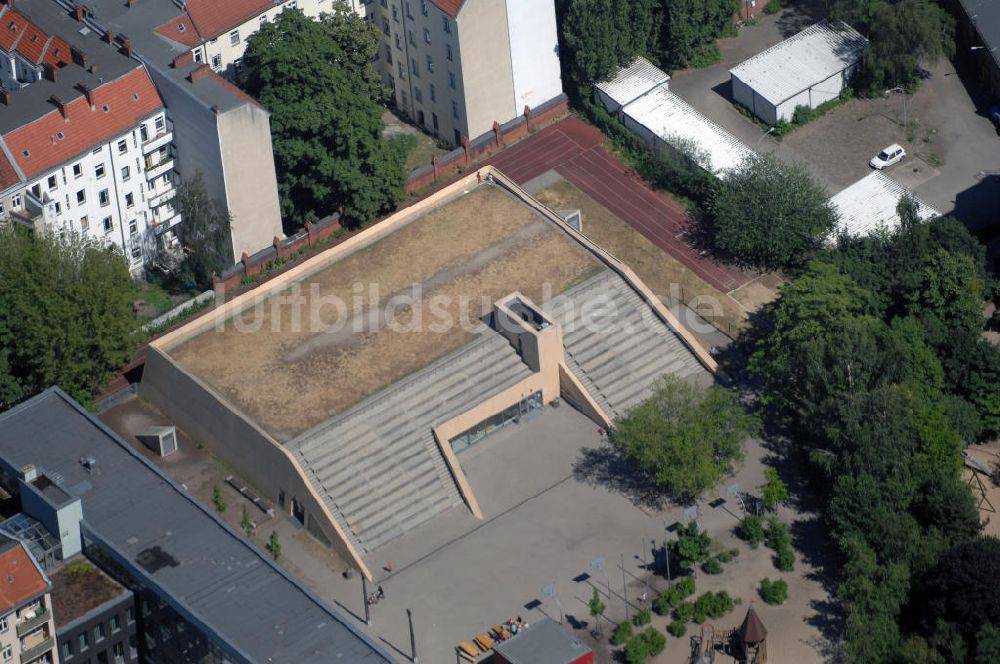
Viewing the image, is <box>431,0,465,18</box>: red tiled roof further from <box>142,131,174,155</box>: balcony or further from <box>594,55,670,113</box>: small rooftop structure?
<box>142,131,174,155</box>: balcony

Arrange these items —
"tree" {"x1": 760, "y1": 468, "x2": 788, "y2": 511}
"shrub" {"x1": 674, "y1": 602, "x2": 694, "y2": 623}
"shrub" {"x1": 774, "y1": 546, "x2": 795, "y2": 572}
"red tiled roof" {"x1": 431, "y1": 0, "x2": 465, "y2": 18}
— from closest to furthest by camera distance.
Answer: "shrub" {"x1": 674, "y1": 602, "x2": 694, "y2": 623} → "shrub" {"x1": 774, "y1": 546, "x2": 795, "y2": 572} → "tree" {"x1": 760, "y1": 468, "x2": 788, "y2": 511} → "red tiled roof" {"x1": 431, "y1": 0, "x2": 465, "y2": 18}

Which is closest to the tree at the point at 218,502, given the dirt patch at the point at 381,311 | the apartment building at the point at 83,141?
the dirt patch at the point at 381,311

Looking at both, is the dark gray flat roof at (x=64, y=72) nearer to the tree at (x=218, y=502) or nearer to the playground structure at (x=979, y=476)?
the tree at (x=218, y=502)

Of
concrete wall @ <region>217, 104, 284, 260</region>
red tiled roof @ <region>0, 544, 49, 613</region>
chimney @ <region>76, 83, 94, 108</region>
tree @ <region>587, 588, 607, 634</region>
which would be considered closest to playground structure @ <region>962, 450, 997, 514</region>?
tree @ <region>587, 588, 607, 634</region>

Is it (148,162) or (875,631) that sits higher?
(148,162)

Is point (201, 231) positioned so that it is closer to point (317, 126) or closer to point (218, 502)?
point (317, 126)

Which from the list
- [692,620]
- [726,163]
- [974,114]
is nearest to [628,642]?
[692,620]

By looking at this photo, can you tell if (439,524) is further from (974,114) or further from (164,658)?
(974,114)
